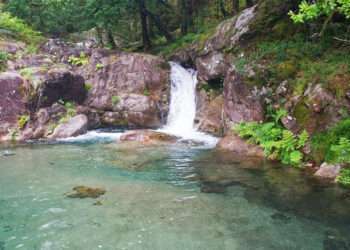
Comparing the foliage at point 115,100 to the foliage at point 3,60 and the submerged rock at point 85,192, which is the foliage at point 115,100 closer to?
the foliage at point 3,60

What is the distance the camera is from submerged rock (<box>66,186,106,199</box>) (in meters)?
7.96

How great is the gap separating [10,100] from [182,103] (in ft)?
27.4

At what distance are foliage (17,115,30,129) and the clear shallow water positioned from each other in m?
5.43

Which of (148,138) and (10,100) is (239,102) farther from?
(10,100)

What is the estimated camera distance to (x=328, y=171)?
29.9 feet

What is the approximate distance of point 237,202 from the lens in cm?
750

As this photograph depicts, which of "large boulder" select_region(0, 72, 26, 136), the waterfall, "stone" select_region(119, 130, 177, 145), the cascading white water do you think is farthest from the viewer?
the cascading white water

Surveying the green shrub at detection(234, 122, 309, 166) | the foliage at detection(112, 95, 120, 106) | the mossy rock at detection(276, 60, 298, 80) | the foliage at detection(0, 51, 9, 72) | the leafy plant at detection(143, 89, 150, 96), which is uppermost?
the foliage at detection(0, 51, 9, 72)

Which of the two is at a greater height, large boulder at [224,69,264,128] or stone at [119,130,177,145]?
large boulder at [224,69,264,128]

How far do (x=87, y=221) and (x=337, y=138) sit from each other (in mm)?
6843

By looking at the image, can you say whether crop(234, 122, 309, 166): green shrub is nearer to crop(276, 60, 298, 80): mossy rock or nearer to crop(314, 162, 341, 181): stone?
crop(314, 162, 341, 181): stone

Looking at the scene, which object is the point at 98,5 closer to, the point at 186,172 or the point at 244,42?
the point at 244,42

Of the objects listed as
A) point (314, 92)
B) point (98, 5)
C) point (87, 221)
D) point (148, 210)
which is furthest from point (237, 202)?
point (98, 5)

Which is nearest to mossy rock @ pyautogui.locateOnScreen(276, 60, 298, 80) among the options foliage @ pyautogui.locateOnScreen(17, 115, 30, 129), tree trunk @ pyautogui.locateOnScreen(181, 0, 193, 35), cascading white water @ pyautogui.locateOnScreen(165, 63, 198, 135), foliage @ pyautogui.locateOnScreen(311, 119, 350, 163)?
foliage @ pyautogui.locateOnScreen(311, 119, 350, 163)
